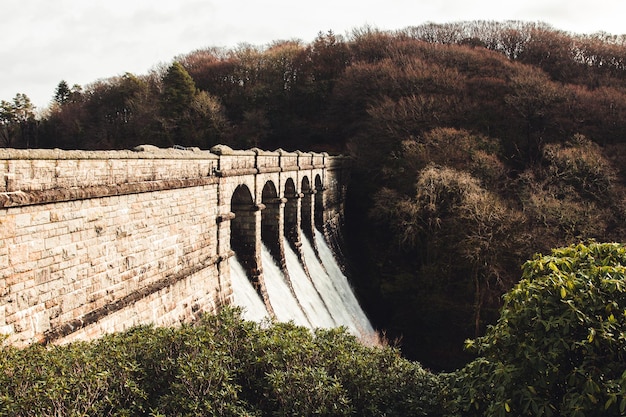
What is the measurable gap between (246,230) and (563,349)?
13.1 metres

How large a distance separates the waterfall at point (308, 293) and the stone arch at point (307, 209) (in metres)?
0.63

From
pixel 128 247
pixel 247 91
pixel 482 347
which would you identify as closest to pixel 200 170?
pixel 128 247

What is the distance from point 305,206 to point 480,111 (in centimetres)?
1643

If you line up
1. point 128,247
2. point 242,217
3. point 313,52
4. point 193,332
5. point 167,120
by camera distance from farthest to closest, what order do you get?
point 313,52
point 167,120
point 242,217
point 128,247
point 193,332

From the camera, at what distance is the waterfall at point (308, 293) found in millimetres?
17031

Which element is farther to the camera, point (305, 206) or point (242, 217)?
point (305, 206)

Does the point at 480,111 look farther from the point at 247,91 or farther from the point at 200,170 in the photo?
the point at 200,170

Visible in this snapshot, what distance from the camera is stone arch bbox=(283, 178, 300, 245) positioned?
2433cm

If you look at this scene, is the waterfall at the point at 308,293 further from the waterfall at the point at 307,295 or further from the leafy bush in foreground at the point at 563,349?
the leafy bush in foreground at the point at 563,349

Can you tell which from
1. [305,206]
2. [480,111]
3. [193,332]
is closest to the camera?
[193,332]

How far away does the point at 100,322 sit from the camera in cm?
934

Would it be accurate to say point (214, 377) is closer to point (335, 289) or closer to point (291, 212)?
point (291, 212)

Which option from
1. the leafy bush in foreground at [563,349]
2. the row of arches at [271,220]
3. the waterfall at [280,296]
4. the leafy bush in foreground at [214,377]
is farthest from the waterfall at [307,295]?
the leafy bush in foreground at [563,349]

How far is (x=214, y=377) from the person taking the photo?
269 inches
